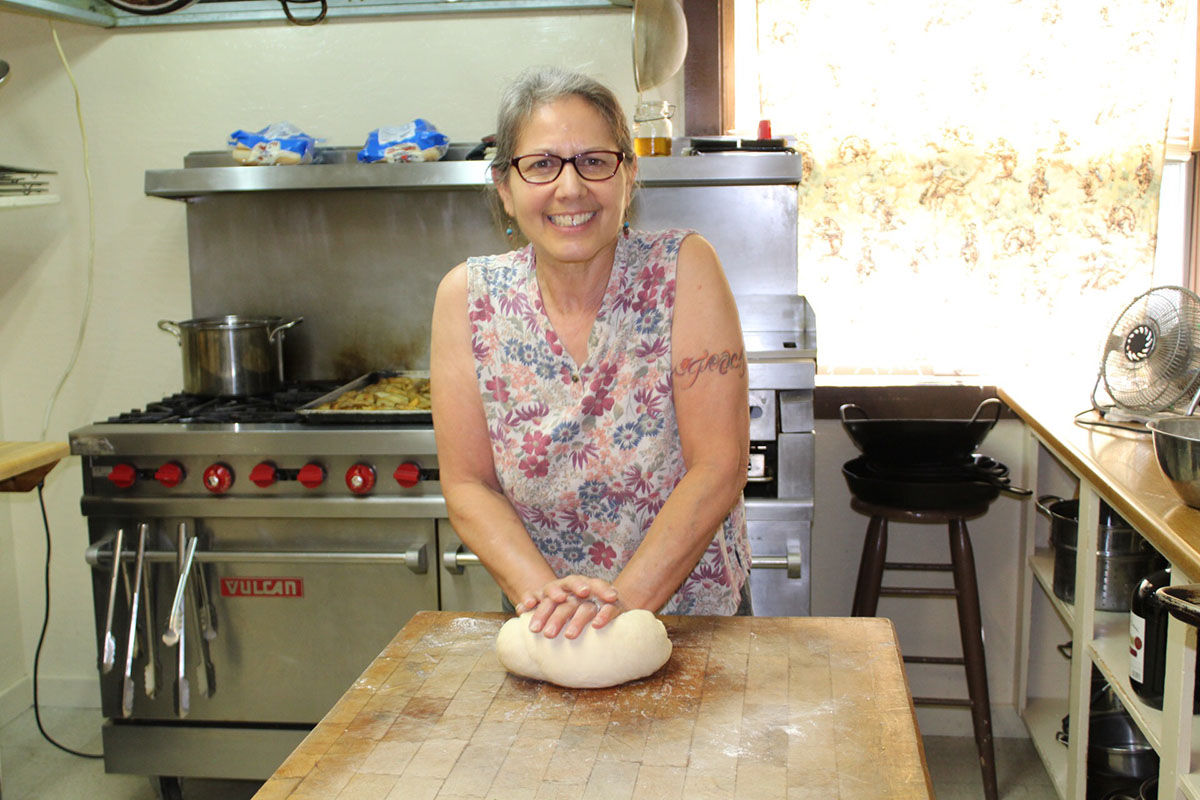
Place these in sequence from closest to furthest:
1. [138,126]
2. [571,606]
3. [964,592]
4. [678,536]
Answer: [571,606] → [678,536] → [964,592] → [138,126]

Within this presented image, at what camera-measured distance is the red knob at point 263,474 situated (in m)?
2.27

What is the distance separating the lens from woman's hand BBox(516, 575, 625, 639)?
122 centimetres

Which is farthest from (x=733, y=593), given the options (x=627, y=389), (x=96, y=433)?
(x=96, y=433)

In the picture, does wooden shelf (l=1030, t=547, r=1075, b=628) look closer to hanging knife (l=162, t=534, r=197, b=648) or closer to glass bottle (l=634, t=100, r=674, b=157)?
glass bottle (l=634, t=100, r=674, b=157)

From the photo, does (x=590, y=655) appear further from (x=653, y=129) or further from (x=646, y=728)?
(x=653, y=129)

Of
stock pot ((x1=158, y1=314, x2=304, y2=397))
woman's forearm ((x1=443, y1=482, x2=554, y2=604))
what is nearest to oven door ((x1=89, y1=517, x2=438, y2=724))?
stock pot ((x1=158, y1=314, x2=304, y2=397))

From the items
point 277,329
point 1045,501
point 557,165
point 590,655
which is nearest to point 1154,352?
point 1045,501

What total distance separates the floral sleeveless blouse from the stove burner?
0.96 metres

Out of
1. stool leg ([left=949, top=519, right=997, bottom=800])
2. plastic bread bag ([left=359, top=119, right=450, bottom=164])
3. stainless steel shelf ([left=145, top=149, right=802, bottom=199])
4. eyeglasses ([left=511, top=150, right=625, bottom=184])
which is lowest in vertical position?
stool leg ([left=949, top=519, right=997, bottom=800])

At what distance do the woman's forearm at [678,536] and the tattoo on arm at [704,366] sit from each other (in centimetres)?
12

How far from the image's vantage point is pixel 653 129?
8.42ft

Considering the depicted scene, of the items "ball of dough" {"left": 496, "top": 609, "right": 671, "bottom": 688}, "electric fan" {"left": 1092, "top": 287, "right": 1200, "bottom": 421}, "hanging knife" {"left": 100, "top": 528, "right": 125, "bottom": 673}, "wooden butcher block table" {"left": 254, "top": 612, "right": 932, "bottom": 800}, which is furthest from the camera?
"hanging knife" {"left": 100, "top": 528, "right": 125, "bottom": 673}

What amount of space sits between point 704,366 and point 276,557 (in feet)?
4.08

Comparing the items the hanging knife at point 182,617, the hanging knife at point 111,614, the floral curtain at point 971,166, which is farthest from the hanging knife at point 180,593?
the floral curtain at point 971,166
